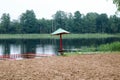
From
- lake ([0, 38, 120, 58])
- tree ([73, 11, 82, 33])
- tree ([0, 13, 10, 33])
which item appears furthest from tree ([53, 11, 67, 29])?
lake ([0, 38, 120, 58])

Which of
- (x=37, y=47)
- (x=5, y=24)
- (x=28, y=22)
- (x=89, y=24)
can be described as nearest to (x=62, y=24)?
(x=89, y=24)

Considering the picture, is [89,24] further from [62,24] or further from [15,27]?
[15,27]

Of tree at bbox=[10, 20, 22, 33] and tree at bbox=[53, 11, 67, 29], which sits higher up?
tree at bbox=[53, 11, 67, 29]

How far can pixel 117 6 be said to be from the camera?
26.0 m

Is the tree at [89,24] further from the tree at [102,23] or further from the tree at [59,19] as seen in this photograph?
the tree at [59,19]

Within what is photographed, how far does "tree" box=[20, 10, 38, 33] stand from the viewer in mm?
88875

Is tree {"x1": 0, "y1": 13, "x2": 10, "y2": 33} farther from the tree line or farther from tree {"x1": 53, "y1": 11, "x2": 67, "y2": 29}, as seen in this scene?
tree {"x1": 53, "y1": 11, "x2": 67, "y2": 29}

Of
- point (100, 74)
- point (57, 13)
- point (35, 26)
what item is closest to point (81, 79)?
point (100, 74)

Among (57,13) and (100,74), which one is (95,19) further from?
(100,74)

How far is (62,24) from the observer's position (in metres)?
92.6

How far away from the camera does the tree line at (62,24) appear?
87688 millimetres

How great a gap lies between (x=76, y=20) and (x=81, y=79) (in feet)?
274

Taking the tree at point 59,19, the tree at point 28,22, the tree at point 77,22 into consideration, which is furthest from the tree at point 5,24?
the tree at point 77,22

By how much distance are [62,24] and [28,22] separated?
11.5 metres
